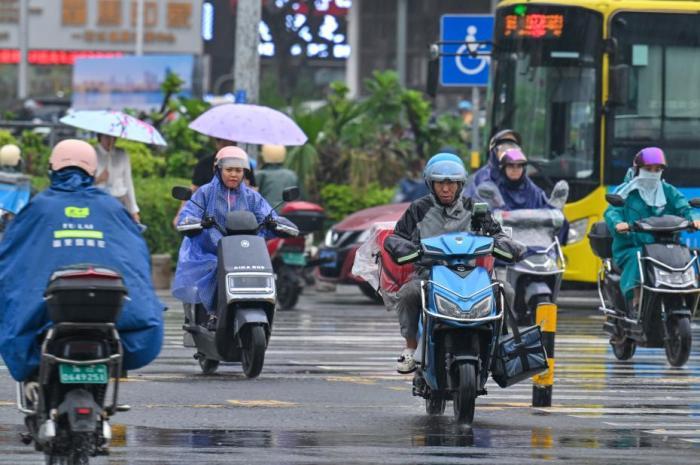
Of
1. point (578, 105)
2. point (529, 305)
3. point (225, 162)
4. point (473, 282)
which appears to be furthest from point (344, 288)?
point (473, 282)

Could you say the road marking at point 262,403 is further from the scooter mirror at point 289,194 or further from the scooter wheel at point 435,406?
the scooter mirror at point 289,194

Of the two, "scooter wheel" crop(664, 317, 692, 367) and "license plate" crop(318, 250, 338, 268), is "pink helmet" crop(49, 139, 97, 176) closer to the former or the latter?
"scooter wheel" crop(664, 317, 692, 367)

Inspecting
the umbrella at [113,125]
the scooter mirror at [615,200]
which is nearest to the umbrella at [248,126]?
the umbrella at [113,125]

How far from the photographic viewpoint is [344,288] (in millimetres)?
26109

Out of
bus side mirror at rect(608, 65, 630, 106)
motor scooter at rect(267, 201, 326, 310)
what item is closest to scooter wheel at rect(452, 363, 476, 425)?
motor scooter at rect(267, 201, 326, 310)

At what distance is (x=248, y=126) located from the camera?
56.2 ft

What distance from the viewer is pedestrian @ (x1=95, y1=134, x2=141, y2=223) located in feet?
61.6

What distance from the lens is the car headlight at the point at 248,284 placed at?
1324 cm

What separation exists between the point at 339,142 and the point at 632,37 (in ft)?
25.9

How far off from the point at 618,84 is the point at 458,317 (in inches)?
400

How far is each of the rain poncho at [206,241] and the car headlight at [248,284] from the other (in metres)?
0.57

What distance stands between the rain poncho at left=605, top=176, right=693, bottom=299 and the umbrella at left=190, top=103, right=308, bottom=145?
9.61ft

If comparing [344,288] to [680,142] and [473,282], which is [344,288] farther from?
[473,282]

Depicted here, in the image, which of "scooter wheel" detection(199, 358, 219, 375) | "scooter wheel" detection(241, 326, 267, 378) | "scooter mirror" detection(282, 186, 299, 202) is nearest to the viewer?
"scooter wheel" detection(241, 326, 267, 378)
